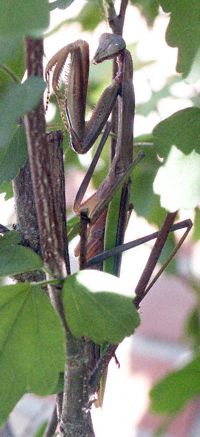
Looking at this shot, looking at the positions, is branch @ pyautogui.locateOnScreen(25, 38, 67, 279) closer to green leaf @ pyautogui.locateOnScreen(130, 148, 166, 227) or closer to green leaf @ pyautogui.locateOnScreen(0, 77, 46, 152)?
green leaf @ pyautogui.locateOnScreen(0, 77, 46, 152)

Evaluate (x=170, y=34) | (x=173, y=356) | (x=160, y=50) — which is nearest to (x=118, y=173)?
(x=170, y=34)

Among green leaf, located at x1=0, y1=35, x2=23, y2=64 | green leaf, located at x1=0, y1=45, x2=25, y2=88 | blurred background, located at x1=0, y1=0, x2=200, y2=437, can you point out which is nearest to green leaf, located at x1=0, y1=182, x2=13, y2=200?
blurred background, located at x1=0, y1=0, x2=200, y2=437

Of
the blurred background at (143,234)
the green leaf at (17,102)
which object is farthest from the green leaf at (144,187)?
the green leaf at (17,102)

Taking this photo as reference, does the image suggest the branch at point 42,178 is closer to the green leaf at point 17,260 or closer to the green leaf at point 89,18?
the green leaf at point 17,260

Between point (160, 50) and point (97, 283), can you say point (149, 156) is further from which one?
point (160, 50)

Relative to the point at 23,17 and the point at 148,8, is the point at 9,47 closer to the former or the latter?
the point at 23,17

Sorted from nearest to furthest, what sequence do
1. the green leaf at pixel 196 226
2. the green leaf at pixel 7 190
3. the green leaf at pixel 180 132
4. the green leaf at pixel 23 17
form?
1. the green leaf at pixel 23 17
2. the green leaf at pixel 180 132
3. the green leaf at pixel 7 190
4. the green leaf at pixel 196 226

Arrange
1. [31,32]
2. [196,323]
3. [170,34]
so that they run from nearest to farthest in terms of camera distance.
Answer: [31,32], [170,34], [196,323]
